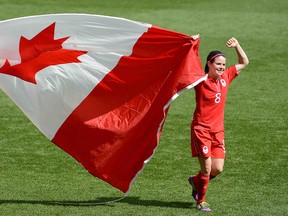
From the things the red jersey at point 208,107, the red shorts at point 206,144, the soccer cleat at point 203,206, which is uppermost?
the red jersey at point 208,107

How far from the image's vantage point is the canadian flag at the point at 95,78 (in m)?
9.66

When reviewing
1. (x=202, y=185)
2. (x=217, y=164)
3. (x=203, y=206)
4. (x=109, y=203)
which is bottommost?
(x=109, y=203)

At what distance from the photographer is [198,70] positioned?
956 cm

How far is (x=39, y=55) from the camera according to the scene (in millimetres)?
9992

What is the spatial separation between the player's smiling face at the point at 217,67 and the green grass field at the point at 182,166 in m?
1.44

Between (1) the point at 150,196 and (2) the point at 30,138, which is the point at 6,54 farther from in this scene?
(2) the point at 30,138

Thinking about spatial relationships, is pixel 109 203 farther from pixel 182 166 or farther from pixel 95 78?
pixel 182 166

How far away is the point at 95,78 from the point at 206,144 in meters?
1.43

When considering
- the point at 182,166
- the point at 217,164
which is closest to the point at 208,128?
the point at 217,164

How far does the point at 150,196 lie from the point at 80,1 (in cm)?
1393

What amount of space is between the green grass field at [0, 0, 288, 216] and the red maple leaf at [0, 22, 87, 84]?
1.45m

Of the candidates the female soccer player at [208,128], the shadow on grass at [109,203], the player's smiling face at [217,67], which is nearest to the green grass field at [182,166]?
the shadow on grass at [109,203]

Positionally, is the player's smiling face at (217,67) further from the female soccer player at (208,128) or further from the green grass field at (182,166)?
the green grass field at (182,166)

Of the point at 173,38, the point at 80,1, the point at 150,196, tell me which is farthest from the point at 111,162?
the point at 80,1
